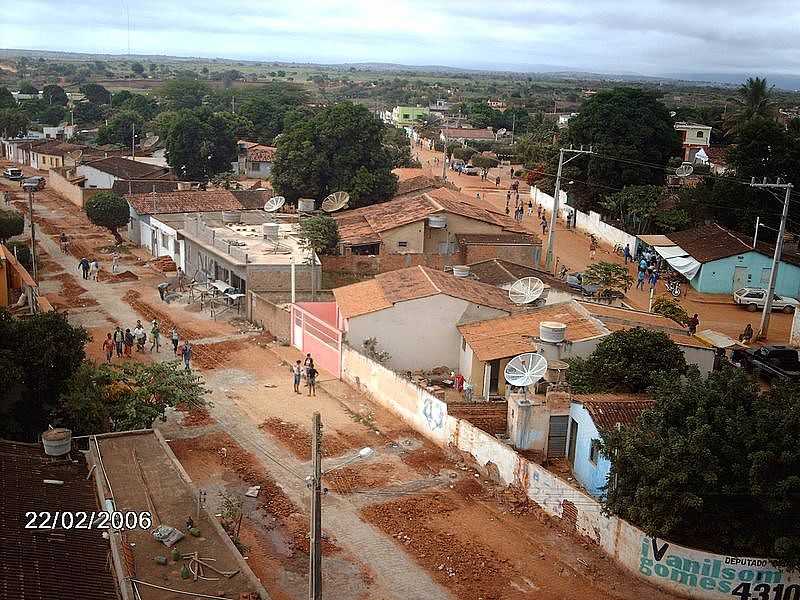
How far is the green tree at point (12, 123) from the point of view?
78.6 m

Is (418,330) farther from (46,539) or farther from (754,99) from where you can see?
(754,99)

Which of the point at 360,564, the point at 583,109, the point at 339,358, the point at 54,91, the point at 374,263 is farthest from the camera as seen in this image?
the point at 54,91

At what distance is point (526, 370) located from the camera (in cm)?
1830

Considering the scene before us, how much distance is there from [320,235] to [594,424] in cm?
1730

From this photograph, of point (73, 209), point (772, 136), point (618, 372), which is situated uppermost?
point (772, 136)


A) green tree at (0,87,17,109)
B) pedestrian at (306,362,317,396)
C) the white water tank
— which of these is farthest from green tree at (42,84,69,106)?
pedestrian at (306,362,317,396)

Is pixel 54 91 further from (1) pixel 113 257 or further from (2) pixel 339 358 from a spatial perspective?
(2) pixel 339 358

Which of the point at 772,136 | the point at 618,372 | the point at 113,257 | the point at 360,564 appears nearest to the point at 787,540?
the point at 618,372

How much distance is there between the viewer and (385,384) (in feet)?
71.2

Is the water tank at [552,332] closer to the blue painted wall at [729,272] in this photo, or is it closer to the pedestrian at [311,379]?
the pedestrian at [311,379]

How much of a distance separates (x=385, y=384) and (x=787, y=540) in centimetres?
1077

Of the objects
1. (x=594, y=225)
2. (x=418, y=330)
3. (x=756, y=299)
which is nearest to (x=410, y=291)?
(x=418, y=330)

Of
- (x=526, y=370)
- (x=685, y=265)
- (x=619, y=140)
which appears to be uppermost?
(x=619, y=140)

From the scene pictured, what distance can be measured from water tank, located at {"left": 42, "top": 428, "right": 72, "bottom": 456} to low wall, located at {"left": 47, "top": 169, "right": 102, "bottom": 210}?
132ft
